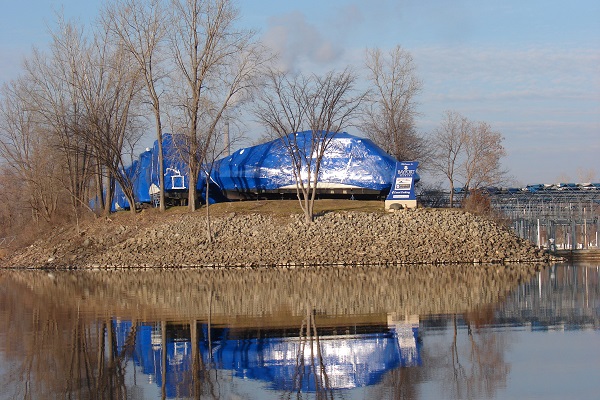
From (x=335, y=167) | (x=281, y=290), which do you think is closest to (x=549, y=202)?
(x=335, y=167)

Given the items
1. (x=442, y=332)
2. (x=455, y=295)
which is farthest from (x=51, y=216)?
(x=442, y=332)

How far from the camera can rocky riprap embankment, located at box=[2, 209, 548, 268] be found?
124 ft

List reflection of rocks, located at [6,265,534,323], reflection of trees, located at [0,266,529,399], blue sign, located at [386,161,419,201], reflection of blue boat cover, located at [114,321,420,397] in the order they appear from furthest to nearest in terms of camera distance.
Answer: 1. blue sign, located at [386,161,419,201]
2. reflection of rocks, located at [6,265,534,323]
3. reflection of trees, located at [0,266,529,399]
4. reflection of blue boat cover, located at [114,321,420,397]

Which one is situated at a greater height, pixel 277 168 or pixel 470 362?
pixel 277 168

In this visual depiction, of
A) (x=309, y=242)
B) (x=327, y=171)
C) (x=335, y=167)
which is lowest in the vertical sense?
(x=309, y=242)

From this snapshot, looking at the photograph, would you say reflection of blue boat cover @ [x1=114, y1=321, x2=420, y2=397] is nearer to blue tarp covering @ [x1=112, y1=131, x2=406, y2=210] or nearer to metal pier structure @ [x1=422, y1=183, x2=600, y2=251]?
blue tarp covering @ [x1=112, y1=131, x2=406, y2=210]

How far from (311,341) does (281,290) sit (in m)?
10.7

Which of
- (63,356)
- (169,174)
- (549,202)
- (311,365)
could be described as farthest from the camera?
(549,202)

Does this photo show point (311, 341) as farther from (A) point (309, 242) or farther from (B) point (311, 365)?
(A) point (309, 242)

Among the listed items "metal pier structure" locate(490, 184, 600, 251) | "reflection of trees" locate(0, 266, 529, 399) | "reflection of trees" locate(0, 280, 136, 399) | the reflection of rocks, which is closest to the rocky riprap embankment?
the reflection of rocks

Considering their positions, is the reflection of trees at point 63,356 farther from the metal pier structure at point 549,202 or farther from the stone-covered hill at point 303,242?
the metal pier structure at point 549,202

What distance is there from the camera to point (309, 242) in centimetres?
3944

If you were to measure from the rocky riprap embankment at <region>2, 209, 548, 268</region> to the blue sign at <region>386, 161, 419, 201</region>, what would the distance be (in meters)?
2.35

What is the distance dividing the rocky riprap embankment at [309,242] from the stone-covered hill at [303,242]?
1.9 inches
